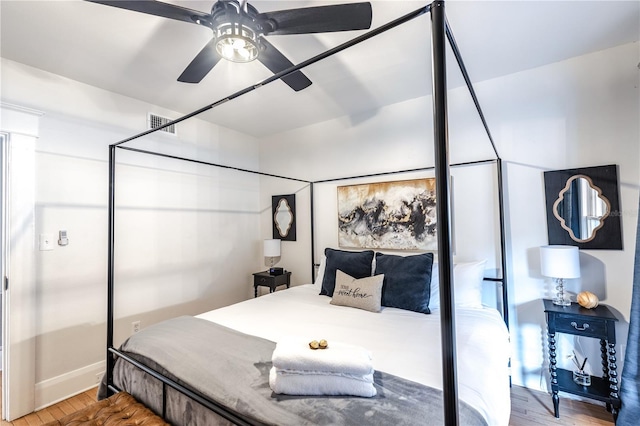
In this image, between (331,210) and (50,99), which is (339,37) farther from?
(50,99)

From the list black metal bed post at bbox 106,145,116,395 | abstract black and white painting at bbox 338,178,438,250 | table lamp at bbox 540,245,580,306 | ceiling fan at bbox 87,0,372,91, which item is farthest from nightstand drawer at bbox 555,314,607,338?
black metal bed post at bbox 106,145,116,395

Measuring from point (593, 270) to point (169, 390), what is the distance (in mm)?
2872

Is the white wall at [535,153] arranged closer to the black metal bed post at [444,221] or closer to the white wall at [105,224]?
the black metal bed post at [444,221]

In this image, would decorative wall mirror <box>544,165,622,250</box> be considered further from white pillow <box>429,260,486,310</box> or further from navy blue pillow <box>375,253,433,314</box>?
navy blue pillow <box>375,253,433,314</box>

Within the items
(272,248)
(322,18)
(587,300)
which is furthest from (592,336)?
(272,248)

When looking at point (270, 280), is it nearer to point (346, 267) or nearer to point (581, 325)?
point (346, 267)

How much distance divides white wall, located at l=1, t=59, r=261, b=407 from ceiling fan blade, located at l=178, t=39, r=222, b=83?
1.39 metres

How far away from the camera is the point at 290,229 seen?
384 centimetres

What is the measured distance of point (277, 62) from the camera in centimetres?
175

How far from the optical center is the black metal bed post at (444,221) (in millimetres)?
756

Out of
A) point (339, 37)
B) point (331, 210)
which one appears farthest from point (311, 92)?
point (331, 210)

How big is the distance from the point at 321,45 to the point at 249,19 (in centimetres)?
81

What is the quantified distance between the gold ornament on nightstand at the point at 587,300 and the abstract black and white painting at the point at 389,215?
1.08 m

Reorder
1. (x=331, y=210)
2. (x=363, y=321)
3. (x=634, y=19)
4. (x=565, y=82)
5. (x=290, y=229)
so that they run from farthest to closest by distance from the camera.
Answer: (x=290, y=229), (x=331, y=210), (x=565, y=82), (x=363, y=321), (x=634, y=19)
